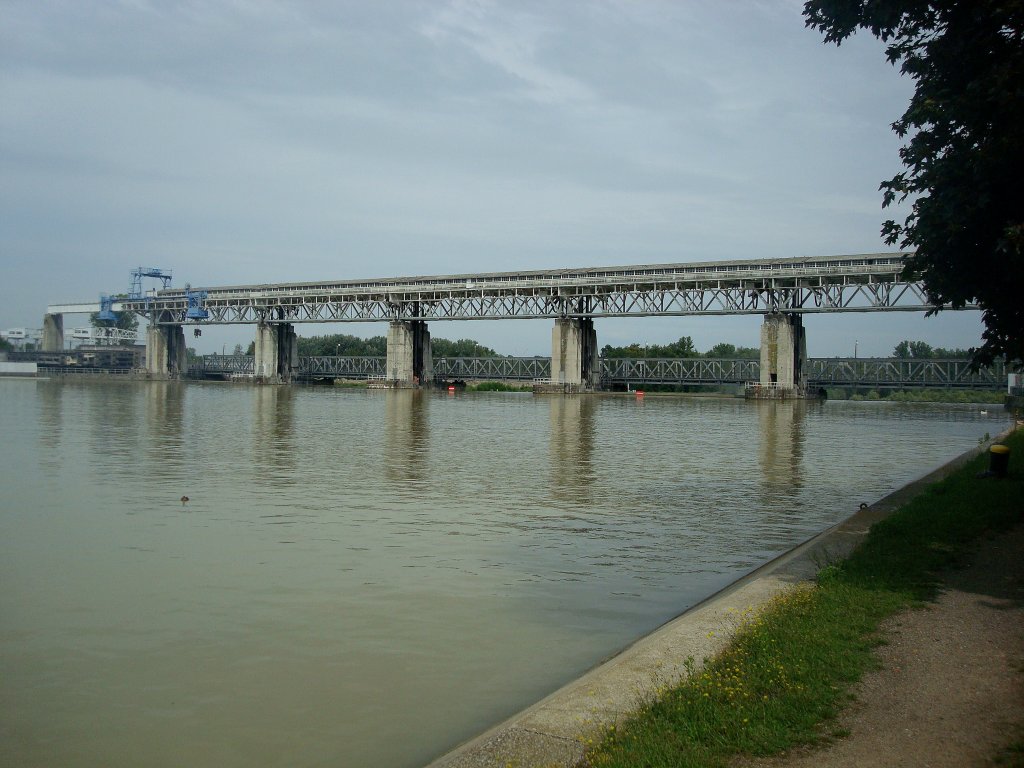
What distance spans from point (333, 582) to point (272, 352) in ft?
401

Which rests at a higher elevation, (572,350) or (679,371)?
(572,350)

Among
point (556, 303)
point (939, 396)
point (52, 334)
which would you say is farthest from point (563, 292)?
point (52, 334)

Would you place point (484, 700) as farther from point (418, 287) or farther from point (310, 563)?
point (418, 287)

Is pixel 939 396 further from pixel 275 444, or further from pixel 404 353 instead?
pixel 275 444

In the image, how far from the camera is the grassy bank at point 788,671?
5.79 metres

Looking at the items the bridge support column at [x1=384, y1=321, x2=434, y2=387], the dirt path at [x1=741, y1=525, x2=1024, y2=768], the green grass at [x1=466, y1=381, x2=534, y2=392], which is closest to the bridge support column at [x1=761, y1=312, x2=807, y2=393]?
the bridge support column at [x1=384, y1=321, x2=434, y2=387]

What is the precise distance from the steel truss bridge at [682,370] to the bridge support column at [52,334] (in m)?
28.5

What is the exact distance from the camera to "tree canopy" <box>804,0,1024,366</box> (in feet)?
33.8

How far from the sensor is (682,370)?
13812 cm

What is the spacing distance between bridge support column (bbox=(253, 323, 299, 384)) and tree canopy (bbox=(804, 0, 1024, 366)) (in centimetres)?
12291

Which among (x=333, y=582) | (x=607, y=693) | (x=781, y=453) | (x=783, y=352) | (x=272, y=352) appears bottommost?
(x=781, y=453)

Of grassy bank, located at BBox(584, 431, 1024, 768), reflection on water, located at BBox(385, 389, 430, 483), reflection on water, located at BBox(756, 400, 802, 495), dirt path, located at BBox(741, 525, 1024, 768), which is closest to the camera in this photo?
dirt path, located at BBox(741, 525, 1024, 768)

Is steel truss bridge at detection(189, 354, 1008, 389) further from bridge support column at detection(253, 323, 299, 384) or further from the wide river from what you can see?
the wide river

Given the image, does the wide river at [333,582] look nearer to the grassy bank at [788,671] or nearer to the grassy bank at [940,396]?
the grassy bank at [788,671]
